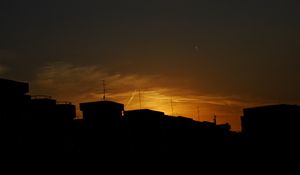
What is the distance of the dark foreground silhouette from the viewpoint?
32.6 metres

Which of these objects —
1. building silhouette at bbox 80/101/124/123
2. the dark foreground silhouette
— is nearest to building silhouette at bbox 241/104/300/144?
the dark foreground silhouette

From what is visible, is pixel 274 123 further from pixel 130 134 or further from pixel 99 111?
pixel 99 111

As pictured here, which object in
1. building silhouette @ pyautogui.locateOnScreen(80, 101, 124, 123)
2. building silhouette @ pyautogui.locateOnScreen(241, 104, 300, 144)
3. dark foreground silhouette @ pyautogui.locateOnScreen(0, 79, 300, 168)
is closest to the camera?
dark foreground silhouette @ pyautogui.locateOnScreen(0, 79, 300, 168)

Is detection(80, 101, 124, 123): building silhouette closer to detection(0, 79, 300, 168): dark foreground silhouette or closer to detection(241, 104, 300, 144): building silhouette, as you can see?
detection(0, 79, 300, 168): dark foreground silhouette

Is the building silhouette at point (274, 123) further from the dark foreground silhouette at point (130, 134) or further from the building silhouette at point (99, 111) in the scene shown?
the building silhouette at point (99, 111)

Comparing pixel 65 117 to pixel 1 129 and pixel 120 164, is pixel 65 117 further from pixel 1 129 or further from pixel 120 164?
pixel 1 129

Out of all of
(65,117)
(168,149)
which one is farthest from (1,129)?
(168,149)

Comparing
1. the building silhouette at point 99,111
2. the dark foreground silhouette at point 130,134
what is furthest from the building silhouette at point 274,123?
the building silhouette at point 99,111

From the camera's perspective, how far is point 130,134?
41875 millimetres

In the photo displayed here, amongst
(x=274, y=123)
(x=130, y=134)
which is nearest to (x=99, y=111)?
(x=130, y=134)

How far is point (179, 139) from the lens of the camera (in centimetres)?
5316

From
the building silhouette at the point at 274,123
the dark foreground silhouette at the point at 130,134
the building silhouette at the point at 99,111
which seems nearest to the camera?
the dark foreground silhouette at the point at 130,134

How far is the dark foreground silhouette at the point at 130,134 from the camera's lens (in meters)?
32.6

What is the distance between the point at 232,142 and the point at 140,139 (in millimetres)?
27355
